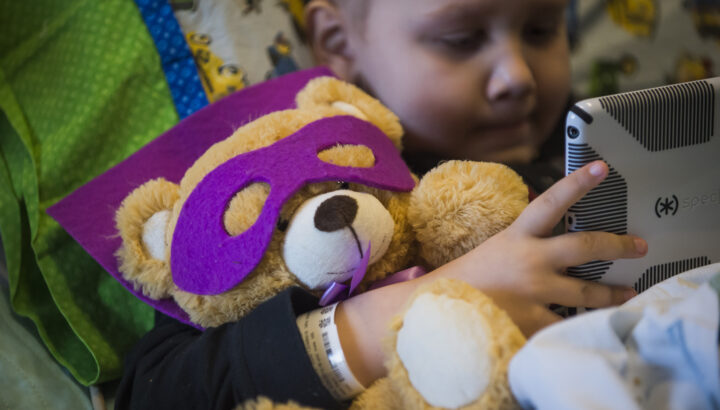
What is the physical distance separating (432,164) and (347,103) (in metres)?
0.14

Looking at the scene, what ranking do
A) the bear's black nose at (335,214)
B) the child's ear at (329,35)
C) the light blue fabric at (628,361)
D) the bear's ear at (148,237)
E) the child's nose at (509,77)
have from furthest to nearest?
→ 1. the child's ear at (329,35)
2. the child's nose at (509,77)
3. the bear's ear at (148,237)
4. the bear's black nose at (335,214)
5. the light blue fabric at (628,361)

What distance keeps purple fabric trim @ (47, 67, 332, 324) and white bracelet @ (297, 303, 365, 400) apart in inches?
7.2

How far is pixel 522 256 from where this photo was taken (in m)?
0.57

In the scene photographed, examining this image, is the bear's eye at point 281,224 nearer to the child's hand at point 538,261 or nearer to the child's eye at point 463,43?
the child's hand at point 538,261

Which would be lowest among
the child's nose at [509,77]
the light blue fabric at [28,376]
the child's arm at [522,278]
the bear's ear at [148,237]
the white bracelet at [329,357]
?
the light blue fabric at [28,376]

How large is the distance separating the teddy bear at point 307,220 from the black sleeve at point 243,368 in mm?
23

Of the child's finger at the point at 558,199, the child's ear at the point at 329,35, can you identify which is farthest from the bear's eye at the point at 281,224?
the child's ear at the point at 329,35

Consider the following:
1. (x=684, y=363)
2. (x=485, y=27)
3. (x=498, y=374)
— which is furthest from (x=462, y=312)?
(x=485, y=27)

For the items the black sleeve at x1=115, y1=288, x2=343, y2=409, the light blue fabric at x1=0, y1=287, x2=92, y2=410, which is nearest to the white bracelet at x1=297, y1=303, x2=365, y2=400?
the black sleeve at x1=115, y1=288, x2=343, y2=409

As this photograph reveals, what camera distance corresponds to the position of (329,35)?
97cm

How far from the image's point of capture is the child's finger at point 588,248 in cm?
56

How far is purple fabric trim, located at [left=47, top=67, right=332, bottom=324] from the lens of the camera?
0.72 meters

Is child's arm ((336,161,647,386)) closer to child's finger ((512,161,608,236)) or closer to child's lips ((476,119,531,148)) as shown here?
child's finger ((512,161,608,236))

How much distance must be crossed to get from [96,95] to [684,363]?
80 cm
